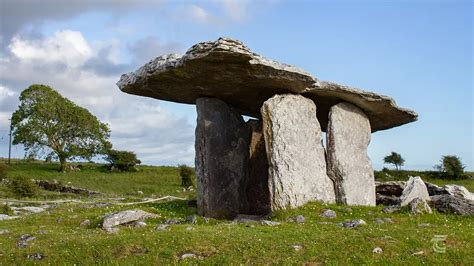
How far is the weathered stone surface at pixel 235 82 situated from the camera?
1994cm

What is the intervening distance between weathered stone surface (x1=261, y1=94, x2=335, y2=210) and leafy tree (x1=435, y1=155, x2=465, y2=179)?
31.4 metres

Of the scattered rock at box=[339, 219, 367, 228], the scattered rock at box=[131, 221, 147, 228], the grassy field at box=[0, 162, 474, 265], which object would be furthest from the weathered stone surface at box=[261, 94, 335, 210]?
the scattered rock at box=[131, 221, 147, 228]

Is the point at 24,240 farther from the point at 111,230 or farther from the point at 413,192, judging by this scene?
the point at 413,192

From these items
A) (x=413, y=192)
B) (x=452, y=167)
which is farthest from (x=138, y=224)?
(x=452, y=167)

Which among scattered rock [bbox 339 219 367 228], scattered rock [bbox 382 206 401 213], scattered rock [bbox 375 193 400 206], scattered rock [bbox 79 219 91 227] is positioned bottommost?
scattered rock [bbox 79 219 91 227]

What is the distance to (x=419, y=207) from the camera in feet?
62.0

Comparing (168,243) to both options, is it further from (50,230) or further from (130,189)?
(130,189)

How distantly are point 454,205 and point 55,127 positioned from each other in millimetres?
→ 49038

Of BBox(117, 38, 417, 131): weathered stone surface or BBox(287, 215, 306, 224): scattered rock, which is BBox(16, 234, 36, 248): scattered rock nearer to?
BBox(287, 215, 306, 224): scattered rock

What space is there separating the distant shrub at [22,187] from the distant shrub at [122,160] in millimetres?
23456

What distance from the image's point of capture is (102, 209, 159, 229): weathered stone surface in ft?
58.8

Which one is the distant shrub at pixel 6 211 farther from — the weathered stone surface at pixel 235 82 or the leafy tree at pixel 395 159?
the leafy tree at pixel 395 159

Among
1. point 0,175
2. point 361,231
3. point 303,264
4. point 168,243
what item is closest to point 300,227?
point 361,231

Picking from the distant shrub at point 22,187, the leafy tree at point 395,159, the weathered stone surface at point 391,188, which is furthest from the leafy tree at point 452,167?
the distant shrub at point 22,187
